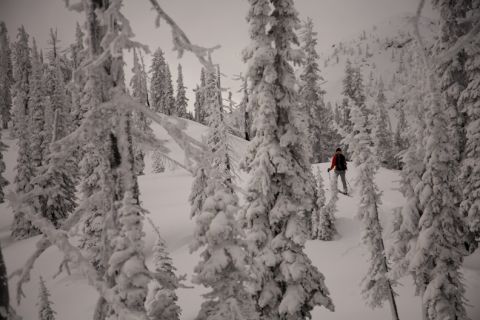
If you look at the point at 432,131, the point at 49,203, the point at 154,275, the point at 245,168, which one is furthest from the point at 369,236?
the point at 49,203

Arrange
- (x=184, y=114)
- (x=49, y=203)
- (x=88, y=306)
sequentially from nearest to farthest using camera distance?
(x=88, y=306), (x=49, y=203), (x=184, y=114)

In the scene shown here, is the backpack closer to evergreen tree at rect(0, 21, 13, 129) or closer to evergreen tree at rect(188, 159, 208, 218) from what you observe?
evergreen tree at rect(188, 159, 208, 218)

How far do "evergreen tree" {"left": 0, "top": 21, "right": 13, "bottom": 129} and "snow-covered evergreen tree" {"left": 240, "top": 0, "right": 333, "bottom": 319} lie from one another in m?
77.4

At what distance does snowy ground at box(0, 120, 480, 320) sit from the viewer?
17.9 m

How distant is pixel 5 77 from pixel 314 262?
3244 inches

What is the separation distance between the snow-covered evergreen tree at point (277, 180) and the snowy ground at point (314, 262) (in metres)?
5.01

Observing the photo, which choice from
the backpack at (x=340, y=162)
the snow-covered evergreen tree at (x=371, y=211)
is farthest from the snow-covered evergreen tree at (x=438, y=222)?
the backpack at (x=340, y=162)

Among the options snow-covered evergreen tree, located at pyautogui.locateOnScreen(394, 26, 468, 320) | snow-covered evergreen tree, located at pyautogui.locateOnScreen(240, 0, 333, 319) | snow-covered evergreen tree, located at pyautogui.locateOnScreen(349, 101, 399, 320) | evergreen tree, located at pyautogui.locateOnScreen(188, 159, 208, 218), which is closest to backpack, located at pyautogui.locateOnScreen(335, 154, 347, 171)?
snow-covered evergreen tree, located at pyautogui.locateOnScreen(349, 101, 399, 320)

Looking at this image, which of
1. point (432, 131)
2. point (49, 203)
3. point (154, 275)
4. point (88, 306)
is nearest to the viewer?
point (154, 275)

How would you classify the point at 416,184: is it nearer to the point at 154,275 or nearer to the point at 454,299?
the point at 454,299

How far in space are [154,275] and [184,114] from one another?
3187 inches

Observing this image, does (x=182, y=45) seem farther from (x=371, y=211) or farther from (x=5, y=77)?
(x=5, y=77)

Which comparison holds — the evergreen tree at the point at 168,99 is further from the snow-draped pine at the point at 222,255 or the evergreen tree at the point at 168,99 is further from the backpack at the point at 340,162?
the snow-draped pine at the point at 222,255

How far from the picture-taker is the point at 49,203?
3138 centimetres
